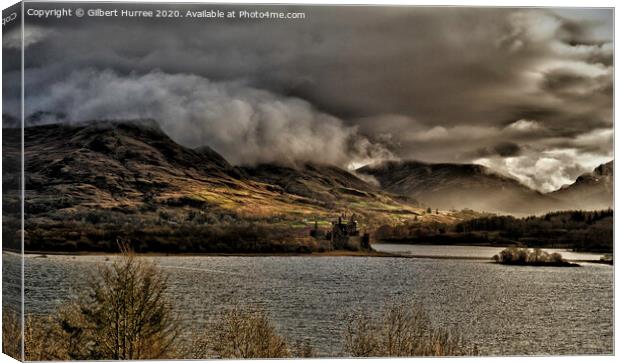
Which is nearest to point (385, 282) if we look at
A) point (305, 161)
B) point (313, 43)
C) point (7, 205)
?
point (305, 161)

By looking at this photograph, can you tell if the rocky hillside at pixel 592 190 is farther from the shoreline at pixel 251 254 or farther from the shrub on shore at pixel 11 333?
the shrub on shore at pixel 11 333

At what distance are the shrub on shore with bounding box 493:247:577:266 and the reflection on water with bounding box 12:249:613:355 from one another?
165 mm

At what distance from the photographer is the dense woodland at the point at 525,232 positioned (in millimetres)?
27891

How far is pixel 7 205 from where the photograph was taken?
26.0 m

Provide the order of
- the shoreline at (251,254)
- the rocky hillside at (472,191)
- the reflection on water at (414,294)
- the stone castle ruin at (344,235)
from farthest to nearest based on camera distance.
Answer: the rocky hillside at (472,191) < the stone castle ruin at (344,235) < the reflection on water at (414,294) < the shoreline at (251,254)

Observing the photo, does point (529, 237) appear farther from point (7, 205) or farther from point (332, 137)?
point (7, 205)

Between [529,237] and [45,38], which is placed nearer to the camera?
[45,38]

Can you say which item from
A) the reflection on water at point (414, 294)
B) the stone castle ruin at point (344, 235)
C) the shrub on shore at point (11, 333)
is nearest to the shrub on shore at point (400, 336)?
the reflection on water at point (414, 294)

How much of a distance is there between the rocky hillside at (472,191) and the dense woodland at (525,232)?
25cm

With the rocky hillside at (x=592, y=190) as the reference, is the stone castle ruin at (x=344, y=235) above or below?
below

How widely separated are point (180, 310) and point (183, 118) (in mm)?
4062

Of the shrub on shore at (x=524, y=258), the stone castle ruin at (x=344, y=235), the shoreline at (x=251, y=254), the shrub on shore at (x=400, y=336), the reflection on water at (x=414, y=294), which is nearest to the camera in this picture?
the shoreline at (x=251, y=254)

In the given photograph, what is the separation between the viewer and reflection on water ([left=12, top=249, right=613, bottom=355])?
88.1ft

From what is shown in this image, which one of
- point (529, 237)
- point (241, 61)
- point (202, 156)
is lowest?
point (529, 237)
